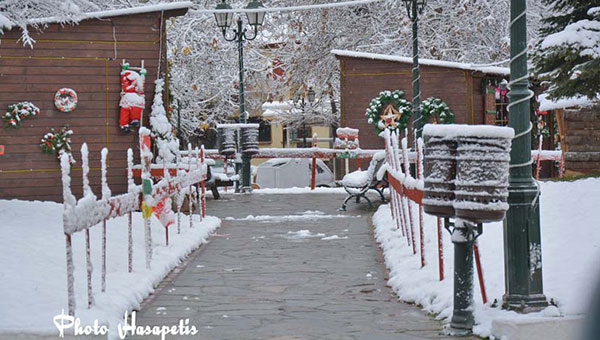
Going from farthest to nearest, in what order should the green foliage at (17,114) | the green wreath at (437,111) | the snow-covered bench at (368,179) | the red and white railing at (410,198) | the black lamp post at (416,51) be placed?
the green wreath at (437,111), the black lamp post at (416,51), the snow-covered bench at (368,179), the green foliage at (17,114), the red and white railing at (410,198)

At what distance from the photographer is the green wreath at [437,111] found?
24.5m

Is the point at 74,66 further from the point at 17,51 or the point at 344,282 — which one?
the point at 344,282

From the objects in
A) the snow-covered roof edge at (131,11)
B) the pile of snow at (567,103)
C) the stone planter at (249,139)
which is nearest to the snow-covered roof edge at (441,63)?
the stone planter at (249,139)

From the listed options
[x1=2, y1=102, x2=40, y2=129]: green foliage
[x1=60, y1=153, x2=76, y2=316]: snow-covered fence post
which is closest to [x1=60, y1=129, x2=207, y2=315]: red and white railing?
[x1=60, y1=153, x2=76, y2=316]: snow-covered fence post

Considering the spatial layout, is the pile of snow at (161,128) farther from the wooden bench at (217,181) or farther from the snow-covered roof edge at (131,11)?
the wooden bench at (217,181)

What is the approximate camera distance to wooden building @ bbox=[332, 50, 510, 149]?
24.7 m

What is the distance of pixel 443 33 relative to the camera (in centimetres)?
3003

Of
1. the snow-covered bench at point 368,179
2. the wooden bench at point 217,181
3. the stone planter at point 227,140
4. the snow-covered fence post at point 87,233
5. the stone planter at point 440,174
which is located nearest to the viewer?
the stone planter at point 440,174

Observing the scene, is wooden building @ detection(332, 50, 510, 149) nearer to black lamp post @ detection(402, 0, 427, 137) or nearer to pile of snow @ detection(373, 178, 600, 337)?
black lamp post @ detection(402, 0, 427, 137)

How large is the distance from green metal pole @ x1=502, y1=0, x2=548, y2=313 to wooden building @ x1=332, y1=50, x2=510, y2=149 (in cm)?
1763

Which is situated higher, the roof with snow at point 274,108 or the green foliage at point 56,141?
the roof with snow at point 274,108

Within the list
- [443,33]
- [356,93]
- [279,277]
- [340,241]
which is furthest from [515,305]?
[443,33]

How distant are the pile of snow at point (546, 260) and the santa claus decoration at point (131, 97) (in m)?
6.15

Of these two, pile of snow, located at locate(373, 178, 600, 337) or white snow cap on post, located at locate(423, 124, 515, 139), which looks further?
pile of snow, located at locate(373, 178, 600, 337)
